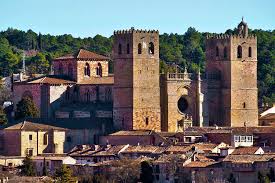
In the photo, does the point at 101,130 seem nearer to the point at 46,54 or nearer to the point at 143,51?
the point at 143,51

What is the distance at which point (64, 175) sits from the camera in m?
80.9

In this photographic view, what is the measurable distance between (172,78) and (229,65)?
3.72 metres

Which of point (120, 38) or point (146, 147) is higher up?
point (120, 38)

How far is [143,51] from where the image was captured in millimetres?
90688

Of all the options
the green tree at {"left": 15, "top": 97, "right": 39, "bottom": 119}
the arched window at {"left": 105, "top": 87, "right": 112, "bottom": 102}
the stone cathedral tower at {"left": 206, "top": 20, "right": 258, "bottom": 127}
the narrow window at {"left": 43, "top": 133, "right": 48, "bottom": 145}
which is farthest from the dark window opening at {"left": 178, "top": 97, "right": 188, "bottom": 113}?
the green tree at {"left": 15, "top": 97, "right": 39, "bottom": 119}

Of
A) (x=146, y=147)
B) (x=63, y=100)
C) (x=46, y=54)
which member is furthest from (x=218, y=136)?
(x=46, y=54)

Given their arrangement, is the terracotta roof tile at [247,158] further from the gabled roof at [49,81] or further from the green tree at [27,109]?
the gabled roof at [49,81]

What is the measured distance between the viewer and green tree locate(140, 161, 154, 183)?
81000mm

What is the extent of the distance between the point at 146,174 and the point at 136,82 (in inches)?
388

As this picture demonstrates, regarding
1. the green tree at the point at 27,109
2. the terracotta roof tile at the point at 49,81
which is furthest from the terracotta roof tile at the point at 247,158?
the terracotta roof tile at the point at 49,81

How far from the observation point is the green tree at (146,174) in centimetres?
8100

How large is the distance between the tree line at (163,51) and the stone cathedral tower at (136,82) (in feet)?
73.3

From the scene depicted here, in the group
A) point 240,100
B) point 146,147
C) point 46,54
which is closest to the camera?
point 146,147

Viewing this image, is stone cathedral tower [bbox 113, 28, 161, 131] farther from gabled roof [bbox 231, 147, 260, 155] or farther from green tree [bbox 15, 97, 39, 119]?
gabled roof [bbox 231, 147, 260, 155]
